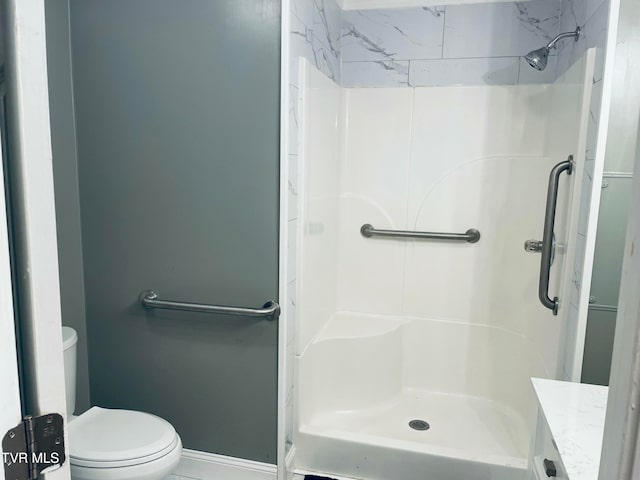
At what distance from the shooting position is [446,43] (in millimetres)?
2432

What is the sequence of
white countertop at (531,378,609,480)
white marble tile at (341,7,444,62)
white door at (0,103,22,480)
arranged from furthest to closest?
white marble tile at (341,7,444,62), white countertop at (531,378,609,480), white door at (0,103,22,480)

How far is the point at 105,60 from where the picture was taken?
1.92 metres

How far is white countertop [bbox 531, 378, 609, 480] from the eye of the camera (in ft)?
3.05

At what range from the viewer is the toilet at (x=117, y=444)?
1.57 metres

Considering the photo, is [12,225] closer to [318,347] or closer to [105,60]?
[105,60]

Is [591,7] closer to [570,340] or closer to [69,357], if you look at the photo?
[570,340]

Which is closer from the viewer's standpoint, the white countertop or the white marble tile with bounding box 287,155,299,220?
the white countertop

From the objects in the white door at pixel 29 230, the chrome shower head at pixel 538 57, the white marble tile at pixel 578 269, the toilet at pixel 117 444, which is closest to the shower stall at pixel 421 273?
the chrome shower head at pixel 538 57

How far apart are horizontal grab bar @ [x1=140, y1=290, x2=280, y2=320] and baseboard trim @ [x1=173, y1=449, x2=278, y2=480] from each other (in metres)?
0.66

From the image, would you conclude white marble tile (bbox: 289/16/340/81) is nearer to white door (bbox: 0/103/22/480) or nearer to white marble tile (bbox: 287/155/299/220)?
white marble tile (bbox: 287/155/299/220)

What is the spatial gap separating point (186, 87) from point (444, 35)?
54.0 inches

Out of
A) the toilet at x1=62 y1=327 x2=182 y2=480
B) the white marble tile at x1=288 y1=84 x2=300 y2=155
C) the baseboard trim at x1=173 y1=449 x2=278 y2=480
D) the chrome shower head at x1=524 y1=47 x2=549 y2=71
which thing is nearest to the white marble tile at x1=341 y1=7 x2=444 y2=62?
the chrome shower head at x1=524 y1=47 x2=549 y2=71

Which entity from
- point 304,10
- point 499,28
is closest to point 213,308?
point 304,10

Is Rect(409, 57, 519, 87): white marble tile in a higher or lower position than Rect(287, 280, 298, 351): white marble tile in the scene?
higher
